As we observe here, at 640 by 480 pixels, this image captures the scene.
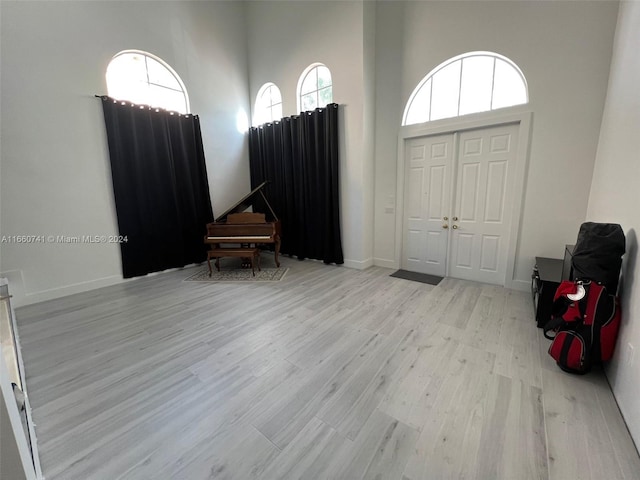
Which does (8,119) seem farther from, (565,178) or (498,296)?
(565,178)

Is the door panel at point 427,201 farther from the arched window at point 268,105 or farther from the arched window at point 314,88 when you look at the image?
the arched window at point 268,105

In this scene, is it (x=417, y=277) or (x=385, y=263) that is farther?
(x=385, y=263)

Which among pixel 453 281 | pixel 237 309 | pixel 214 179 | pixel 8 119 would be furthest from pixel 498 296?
pixel 8 119

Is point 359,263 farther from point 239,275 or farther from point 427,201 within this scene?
point 239,275

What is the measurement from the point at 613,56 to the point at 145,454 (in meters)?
4.90

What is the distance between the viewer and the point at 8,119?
10.0ft

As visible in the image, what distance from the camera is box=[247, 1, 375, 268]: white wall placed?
4020 millimetres

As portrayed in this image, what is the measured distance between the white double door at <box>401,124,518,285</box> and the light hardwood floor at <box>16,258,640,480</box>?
0.90 m

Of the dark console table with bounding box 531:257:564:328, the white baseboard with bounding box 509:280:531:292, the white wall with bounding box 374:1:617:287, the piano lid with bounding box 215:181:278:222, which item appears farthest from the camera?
the piano lid with bounding box 215:181:278:222

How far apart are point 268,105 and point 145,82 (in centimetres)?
211

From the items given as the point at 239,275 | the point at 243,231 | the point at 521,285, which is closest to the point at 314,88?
the point at 243,231

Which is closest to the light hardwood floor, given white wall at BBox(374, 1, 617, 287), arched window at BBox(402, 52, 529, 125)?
white wall at BBox(374, 1, 617, 287)

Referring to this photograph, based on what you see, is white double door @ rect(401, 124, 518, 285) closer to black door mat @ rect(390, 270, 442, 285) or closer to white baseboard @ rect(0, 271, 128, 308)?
black door mat @ rect(390, 270, 442, 285)

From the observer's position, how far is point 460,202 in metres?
3.77
